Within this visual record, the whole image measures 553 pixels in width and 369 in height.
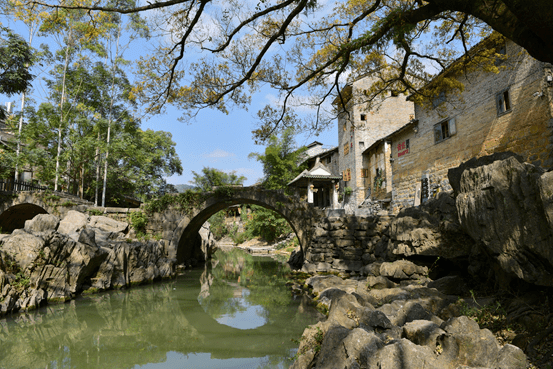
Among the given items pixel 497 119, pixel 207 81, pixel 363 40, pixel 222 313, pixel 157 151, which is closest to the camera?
pixel 363 40

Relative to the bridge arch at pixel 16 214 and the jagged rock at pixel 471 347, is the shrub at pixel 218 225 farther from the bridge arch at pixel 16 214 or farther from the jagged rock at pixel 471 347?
the jagged rock at pixel 471 347

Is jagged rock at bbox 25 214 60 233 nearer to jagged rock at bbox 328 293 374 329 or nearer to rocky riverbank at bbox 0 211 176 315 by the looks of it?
rocky riverbank at bbox 0 211 176 315

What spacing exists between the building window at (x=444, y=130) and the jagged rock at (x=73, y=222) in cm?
1591

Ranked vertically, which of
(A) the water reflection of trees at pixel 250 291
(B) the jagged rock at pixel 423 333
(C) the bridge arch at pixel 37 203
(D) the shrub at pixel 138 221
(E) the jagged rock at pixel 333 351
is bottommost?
(A) the water reflection of trees at pixel 250 291

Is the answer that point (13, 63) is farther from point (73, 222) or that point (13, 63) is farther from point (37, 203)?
point (73, 222)

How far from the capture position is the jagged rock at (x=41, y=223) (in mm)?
11594

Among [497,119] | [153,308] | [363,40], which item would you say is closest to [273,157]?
[497,119]

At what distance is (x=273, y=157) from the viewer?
98.0 ft

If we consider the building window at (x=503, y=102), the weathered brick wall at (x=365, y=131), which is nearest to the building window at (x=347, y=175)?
the weathered brick wall at (x=365, y=131)

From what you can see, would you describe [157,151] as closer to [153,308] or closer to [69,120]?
[69,120]

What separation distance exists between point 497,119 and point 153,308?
13486 mm

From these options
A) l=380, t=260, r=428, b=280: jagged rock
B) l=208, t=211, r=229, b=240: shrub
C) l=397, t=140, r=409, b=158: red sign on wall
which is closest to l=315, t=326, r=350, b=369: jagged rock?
l=380, t=260, r=428, b=280: jagged rock

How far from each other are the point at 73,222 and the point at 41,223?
1.72 metres

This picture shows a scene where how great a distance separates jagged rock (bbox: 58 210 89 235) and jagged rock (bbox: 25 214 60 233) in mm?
497
